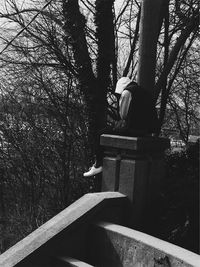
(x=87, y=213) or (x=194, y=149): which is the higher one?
(x=194, y=149)

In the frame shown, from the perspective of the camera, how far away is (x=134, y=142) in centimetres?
524

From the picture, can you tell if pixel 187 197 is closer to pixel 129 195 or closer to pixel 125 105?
pixel 129 195

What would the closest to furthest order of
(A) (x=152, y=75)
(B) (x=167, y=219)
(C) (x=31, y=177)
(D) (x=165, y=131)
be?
1. (B) (x=167, y=219)
2. (A) (x=152, y=75)
3. (C) (x=31, y=177)
4. (D) (x=165, y=131)

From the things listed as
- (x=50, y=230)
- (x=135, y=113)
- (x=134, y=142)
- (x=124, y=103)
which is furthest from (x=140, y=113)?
(x=50, y=230)

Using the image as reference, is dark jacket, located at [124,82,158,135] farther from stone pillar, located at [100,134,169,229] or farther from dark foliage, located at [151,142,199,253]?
dark foliage, located at [151,142,199,253]

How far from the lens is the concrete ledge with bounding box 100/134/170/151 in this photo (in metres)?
5.25

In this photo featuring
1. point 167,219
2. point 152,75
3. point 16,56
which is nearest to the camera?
point 167,219

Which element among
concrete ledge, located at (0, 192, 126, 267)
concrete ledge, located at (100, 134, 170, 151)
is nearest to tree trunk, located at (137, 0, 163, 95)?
concrete ledge, located at (100, 134, 170, 151)

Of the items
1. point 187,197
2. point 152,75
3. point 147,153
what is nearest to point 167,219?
point 187,197

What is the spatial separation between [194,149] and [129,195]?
7.67ft

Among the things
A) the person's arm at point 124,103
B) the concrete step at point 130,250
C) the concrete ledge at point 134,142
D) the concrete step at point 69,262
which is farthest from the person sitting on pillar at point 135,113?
the concrete step at point 69,262

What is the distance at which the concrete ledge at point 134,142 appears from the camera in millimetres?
5251

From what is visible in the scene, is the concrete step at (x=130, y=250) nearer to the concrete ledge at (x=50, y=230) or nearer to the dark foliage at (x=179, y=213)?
the concrete ledge at (x=50, y=230)

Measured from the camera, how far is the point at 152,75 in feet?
21.2
